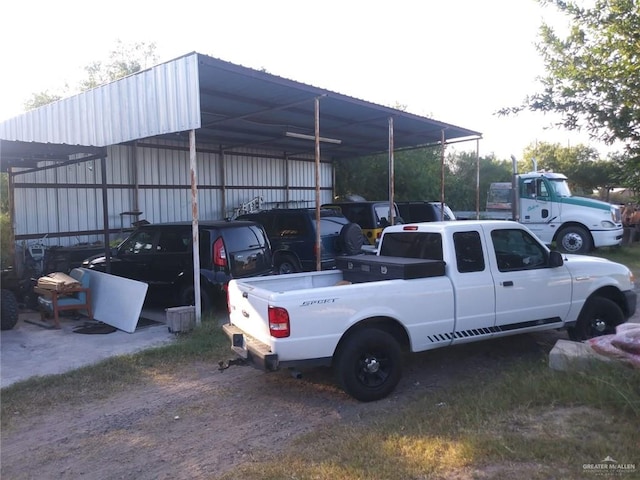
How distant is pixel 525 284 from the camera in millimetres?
6012

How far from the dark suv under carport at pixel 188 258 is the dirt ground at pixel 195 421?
7.72ft

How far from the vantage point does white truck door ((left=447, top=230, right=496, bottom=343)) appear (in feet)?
18.3

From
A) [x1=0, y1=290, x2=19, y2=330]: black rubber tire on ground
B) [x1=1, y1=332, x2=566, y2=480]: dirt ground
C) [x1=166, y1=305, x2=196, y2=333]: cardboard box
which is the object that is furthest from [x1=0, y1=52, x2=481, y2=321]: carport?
[x1=1, y1=332, x2=566, y2=480]: dirt ground

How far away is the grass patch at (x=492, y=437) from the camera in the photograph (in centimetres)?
364

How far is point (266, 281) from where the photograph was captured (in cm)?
604

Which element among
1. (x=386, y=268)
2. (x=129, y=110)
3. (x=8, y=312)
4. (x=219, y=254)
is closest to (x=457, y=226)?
(x=386, y=268)

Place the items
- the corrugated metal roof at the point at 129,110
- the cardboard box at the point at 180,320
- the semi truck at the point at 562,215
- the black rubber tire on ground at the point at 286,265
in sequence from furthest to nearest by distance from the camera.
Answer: the semi truck at the point at 562,215
the black rubber tire on ground at the point at 286,265
the corrugated metal roof at the point at 129,110
the cardboard box at the point at 180,320

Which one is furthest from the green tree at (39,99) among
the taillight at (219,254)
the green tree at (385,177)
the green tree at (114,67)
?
the taillight at (219,254)

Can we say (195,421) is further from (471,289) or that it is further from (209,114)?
(209,114)

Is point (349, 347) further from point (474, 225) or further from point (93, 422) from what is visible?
point (93, 422)

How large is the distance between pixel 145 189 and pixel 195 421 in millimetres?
11847

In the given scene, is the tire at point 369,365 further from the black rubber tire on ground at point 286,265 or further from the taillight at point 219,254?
the black rubber tire on ground at point 286,265

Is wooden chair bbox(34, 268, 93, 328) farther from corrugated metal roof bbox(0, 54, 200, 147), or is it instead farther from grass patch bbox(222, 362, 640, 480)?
grass patch bbox(222, 362, 640, 480)

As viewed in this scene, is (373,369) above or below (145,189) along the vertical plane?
below
